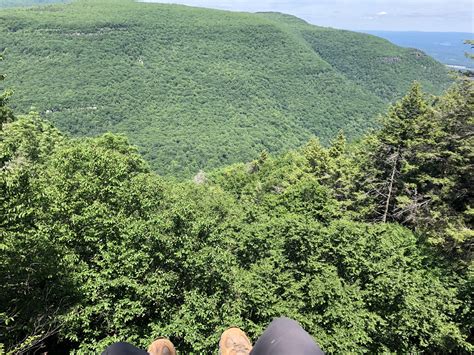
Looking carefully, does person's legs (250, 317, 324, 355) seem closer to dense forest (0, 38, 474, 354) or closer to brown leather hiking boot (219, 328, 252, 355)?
brown leather hiking boot (219, 328, 252, 355)

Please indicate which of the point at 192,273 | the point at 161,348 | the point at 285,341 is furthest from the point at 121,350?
the point at 192,273

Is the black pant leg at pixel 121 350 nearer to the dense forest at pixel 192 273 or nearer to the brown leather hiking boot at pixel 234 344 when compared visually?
the brown leather hiking boot at pixel 234 344

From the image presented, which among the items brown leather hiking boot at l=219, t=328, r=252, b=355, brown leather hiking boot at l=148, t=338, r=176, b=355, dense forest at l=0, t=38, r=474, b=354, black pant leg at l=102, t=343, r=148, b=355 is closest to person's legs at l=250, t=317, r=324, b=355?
black pant leg at l=102, t=343, r=148, b=355

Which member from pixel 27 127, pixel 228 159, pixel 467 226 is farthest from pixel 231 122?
pixel 467 226

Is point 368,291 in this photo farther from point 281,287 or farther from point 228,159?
point 228,159

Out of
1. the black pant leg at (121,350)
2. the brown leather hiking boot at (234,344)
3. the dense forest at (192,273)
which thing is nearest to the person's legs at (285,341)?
the black pant leg at (121,350)

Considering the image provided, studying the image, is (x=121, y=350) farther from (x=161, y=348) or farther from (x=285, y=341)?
(x=161, y=348)
